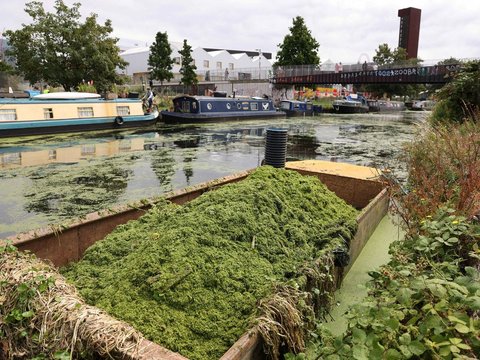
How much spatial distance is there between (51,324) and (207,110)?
19.7 metres

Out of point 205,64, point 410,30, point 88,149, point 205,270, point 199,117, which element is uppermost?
point 410,30

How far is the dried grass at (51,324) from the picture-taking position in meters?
1.89

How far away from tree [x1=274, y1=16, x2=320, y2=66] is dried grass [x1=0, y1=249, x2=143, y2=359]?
40.0m

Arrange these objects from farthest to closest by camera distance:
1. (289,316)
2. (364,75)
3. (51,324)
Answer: (364,75), (289,316), (51,324)

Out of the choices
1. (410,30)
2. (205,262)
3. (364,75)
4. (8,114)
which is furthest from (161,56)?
(410,30)

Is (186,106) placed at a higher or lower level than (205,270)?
higher

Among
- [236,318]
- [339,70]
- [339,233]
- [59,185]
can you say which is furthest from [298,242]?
[339,70]

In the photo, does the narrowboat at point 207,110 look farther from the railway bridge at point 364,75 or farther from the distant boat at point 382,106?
the distant boat at point 382,106

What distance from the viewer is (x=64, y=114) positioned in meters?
15.6

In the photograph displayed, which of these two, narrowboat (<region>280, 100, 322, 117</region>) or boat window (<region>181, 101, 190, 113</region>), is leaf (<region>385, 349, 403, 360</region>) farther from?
narrowboat (<region>280, 100, 322, 117</region>)

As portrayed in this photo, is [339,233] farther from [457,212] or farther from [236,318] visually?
[236,318]

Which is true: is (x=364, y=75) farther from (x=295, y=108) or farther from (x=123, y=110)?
(x=123, y=110)

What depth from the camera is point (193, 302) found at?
237 centimetres

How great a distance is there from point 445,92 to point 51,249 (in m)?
10.5
